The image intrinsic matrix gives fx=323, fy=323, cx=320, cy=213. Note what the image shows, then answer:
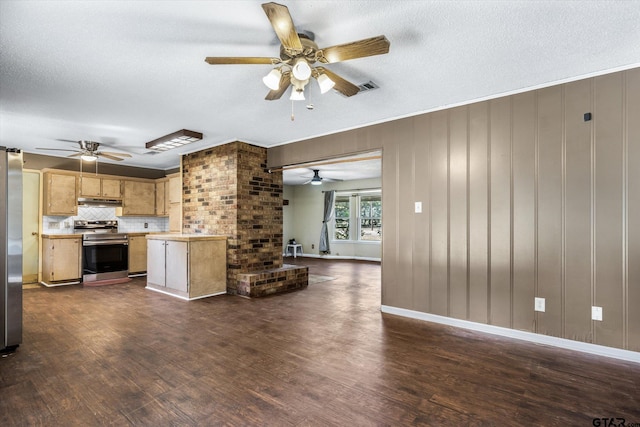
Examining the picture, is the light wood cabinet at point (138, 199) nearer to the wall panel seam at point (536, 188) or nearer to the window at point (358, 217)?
the window at point (358, 217)

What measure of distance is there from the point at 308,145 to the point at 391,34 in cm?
289

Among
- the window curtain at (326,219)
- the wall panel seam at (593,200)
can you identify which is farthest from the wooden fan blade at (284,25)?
the window curtain at (326,219)

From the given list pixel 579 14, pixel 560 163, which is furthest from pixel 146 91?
pixel 560 163

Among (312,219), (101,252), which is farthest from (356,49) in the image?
(312,219)

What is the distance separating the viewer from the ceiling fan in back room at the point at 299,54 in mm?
1896

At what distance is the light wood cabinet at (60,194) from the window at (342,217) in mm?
6748

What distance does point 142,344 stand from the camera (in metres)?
3.06

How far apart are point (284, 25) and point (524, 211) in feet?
9.36

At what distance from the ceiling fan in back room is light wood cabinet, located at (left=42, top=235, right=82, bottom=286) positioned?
580cm

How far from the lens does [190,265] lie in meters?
4.82

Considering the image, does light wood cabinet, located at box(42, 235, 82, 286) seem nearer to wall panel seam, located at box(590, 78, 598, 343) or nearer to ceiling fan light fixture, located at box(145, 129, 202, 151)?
ceiling fan light fixture, located at box(145, 129, 202, 151)

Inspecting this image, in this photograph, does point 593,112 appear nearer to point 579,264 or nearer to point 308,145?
point 579,264

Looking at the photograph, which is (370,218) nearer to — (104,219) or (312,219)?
(312,219)

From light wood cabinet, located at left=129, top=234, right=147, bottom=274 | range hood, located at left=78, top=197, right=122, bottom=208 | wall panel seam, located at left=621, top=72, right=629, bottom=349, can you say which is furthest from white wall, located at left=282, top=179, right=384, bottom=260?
wall panel seam, located at left=621, top=72, right=629, bottom=349
